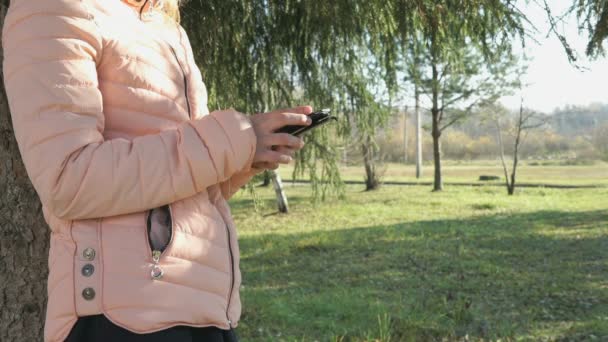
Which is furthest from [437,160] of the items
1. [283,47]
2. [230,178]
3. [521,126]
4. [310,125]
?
[310,125]

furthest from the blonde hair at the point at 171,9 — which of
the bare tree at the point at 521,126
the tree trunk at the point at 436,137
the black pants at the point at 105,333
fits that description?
the tree trunk at the point at 436,137

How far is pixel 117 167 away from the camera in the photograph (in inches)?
38.2

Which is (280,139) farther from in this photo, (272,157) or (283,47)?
(283,47)

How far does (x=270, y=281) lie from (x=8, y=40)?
5.98m

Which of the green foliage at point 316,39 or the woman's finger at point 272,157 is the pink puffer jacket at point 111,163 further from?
the green foliage at point 316,39

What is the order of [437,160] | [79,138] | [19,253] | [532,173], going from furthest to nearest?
1. [532,173]
2. [437,160]
3. [19,253]
4. [79,138]

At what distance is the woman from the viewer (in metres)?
0.97

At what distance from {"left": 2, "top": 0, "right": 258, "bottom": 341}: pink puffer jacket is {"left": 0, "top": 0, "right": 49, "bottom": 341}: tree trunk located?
857 millimetres

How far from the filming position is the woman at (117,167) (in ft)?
3.17

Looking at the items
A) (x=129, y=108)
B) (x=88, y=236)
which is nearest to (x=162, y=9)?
(x=129, y=108)

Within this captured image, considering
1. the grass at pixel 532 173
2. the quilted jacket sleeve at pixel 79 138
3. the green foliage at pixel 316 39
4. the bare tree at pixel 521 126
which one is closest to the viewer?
the quilted jacket sleeve at pixel 79 138

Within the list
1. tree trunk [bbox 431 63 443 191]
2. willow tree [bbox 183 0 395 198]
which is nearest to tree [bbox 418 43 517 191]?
tree trunk [bbox 431 63 443 191]

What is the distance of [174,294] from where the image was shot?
3.36 ft

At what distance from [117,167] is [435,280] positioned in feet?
19.3
